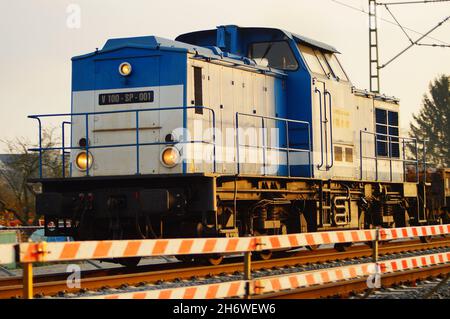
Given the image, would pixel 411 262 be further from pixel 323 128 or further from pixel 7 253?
pixel 7 253

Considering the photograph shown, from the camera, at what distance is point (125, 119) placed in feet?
43.0

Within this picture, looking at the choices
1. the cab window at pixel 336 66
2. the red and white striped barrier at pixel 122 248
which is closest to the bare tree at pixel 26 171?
the cab window at pixel 336 66

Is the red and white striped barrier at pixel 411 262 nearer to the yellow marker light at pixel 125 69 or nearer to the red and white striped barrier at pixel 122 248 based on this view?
the red and white striped barrier at pixel 122 248

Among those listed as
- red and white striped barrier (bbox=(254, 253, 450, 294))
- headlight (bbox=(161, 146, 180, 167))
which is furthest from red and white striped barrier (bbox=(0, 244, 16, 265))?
headlight (bbox=(161, 146, 180, 167))

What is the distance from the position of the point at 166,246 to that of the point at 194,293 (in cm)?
54

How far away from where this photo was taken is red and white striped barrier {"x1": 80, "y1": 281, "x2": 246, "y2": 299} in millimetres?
7352

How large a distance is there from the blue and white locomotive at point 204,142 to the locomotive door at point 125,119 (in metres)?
0.02

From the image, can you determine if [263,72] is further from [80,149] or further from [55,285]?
[55,285]

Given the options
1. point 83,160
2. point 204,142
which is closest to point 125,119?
point 83,160

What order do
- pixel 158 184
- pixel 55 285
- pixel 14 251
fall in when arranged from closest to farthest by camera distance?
pixel 14 251 < pixel 55 285 < pixel 158 184

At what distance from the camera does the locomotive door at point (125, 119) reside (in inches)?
510

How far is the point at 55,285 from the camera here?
10555 millimetres
